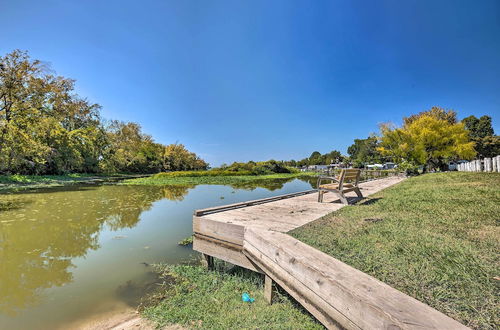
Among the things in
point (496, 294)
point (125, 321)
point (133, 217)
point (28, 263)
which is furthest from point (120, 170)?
point (496, 294)

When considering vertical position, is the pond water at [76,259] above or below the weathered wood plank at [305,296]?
below

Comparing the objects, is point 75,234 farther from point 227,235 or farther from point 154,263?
point 227,235

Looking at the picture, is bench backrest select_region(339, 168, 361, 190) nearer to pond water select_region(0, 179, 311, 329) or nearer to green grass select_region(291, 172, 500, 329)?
green grass select_region(291, 172, 500, 329)

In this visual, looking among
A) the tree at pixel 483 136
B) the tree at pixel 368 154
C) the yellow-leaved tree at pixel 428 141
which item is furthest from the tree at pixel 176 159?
the tree at pixel 483 136

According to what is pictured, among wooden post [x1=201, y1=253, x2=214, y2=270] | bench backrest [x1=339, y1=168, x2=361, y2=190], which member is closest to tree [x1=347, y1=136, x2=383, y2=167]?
bench backrest [x1=339, y1=168, x2=361, y2=190]

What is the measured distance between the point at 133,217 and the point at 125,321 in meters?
5.45

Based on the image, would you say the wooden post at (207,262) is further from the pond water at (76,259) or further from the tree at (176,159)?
the tree at (176,159)

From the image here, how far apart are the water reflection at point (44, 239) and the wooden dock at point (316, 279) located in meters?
2.28

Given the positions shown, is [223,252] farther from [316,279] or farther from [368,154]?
[368,154]

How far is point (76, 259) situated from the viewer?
13.5 ft

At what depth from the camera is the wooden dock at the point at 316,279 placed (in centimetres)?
124

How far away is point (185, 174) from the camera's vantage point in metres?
30.3

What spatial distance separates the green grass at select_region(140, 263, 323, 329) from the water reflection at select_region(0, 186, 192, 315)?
172cm

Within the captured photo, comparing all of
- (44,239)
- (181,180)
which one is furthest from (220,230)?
(181,180)
